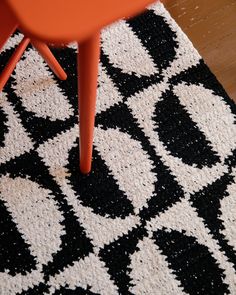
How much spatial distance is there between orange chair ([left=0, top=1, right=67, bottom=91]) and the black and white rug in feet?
0.23

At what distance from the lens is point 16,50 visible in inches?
41.1

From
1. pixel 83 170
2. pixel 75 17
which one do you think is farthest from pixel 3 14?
pixel 83 170

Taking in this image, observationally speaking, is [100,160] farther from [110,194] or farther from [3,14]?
[3,14]

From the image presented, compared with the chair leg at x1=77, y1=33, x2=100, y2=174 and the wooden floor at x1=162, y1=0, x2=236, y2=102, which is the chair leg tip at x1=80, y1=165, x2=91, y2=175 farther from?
the wooden floor at x1=162, y1=0, x2=236, y2=102

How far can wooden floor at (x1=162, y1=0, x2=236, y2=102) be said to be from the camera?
1.26 meters

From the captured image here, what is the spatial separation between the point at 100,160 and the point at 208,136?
0.31 metres

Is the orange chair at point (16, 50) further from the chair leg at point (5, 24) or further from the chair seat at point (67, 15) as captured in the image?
the chair seat at point (67, 15)

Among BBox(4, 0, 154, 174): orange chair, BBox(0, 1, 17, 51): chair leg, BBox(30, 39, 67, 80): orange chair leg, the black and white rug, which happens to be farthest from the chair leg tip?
BBox(4, 0, 154, 174): orange chair

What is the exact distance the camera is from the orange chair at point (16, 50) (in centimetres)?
74

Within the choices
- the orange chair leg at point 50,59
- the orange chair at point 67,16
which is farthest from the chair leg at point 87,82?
the orange chair leg at point 50,59

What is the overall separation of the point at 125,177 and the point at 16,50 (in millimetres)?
429

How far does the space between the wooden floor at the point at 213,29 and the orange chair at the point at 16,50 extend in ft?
1.40

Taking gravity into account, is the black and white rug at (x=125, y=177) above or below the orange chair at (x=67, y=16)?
below

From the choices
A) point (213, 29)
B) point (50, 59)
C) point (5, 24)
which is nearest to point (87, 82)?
point (5, 24)
